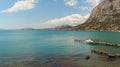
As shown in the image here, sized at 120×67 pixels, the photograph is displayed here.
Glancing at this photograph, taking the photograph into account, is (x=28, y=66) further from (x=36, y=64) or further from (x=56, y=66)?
(x=56, y=66)

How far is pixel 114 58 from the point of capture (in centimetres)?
8250

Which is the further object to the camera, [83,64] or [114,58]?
[114,58]

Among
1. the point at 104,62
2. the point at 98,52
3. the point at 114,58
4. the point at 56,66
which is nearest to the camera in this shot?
the point at 56,66

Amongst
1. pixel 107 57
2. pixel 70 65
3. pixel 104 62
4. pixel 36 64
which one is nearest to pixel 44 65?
pixel 36 64

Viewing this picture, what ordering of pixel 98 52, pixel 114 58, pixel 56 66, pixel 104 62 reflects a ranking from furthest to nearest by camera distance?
pixel 98 52, pixel 114 58, pixel 104 62, pixel 56 66

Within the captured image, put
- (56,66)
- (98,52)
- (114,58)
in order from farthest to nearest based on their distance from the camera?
(98,52)
(114,58)
(56,66)

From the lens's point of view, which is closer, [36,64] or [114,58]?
[36,64]

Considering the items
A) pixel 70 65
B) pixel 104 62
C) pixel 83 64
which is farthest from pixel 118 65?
pixel 70 65

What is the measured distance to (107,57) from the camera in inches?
3376

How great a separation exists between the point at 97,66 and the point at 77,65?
655cm

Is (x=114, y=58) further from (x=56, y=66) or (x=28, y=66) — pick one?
(x=28, y=66)

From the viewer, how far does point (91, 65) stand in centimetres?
7094

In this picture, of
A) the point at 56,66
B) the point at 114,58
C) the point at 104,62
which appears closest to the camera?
the point at 56,66

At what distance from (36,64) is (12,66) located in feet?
27.2
